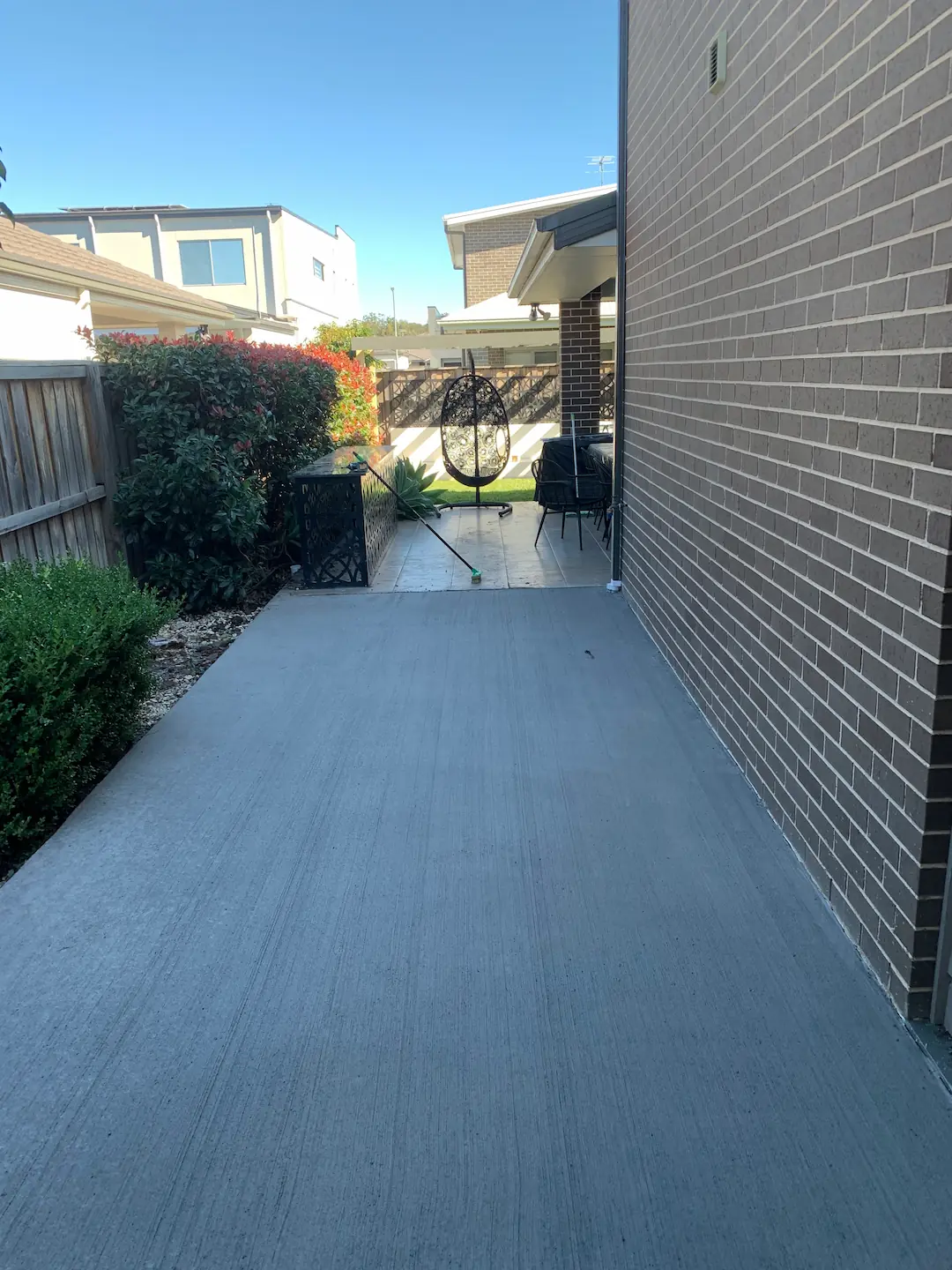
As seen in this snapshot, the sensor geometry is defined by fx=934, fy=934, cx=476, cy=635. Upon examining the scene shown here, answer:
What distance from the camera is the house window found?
3312 centimetres

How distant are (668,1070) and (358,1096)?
75 cm

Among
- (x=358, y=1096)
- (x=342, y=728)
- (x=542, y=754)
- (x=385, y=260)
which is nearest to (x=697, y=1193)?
(x=358, y=1096)

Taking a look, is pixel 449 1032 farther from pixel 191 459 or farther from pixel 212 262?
→ pixel 212 262

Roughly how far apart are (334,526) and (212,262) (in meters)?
30.1

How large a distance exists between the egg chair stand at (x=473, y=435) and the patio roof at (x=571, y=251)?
1296mm

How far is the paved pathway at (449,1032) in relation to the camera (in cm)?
188

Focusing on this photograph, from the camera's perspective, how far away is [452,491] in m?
13.3

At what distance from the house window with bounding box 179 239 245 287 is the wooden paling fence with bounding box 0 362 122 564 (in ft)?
96.3

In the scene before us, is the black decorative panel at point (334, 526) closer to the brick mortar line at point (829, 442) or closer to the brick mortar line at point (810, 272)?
the brick mortar line at point (810, 272)

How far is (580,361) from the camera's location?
11352 mm

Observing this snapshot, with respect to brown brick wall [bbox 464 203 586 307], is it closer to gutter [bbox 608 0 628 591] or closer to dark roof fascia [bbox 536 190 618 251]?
dark roof fascia [bbox 536 190 618 251]

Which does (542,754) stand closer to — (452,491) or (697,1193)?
(697,1193)

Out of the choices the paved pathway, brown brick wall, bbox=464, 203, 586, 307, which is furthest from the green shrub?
brown brick wall, bbox=464, 203, 586, 307

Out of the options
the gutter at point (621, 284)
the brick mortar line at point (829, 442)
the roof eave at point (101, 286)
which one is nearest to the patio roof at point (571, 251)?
the gutter at point (621, 284)
